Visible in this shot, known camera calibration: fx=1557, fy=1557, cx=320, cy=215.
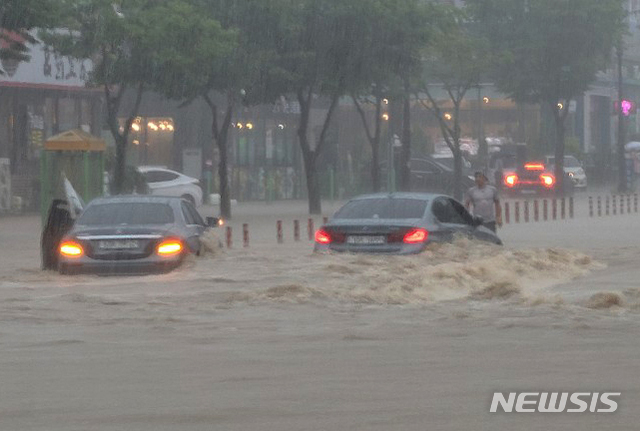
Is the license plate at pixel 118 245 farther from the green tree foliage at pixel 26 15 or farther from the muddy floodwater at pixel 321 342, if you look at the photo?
the green tree foliage at pixel 26 15

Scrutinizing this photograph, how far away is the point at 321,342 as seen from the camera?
560 inches

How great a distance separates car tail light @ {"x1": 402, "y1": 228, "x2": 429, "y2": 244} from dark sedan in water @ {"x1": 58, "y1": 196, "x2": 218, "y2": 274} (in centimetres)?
287

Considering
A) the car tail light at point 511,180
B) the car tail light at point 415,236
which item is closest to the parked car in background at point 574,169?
the car tail light at point 511,180

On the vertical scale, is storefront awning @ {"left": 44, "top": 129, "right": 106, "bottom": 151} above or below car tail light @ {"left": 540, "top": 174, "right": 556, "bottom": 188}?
above

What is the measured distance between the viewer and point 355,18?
44094 mm

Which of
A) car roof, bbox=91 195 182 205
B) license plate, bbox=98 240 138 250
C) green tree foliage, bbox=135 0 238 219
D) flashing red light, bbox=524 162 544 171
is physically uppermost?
green tree foliage, bbox=135 0 238 219

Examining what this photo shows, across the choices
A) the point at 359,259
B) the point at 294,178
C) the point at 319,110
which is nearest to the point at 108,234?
the point at 359,259

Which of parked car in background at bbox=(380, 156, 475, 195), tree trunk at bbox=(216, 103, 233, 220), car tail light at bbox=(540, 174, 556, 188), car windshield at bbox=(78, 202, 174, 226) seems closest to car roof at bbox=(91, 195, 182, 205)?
car windshield at bbox=(78, 202, 174, 226)

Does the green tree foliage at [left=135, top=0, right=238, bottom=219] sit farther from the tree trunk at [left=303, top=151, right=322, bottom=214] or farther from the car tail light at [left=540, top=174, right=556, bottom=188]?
the car tail light at [left=540, top=174, right=556, bottom=188]

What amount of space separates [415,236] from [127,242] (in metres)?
4.01

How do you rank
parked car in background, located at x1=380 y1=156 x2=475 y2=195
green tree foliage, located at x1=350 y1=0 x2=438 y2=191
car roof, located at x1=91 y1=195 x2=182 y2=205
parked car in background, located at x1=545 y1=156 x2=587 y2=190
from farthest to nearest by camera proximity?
parked car in background, located at x1=545 y1=156 x2=587 y2=190, parked car in background, located at x1=380 y1=156 x2=475 y2=195, green tree foliage, located at x1=350 y1=0 x2=438 y2=191, car roof, located at x1=91 y1=195 x2=182 y2=205

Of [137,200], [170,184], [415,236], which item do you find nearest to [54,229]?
[137,200]

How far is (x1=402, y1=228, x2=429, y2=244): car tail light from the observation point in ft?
69.5

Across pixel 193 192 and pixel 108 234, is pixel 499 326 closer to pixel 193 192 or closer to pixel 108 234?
pixel 108 234
